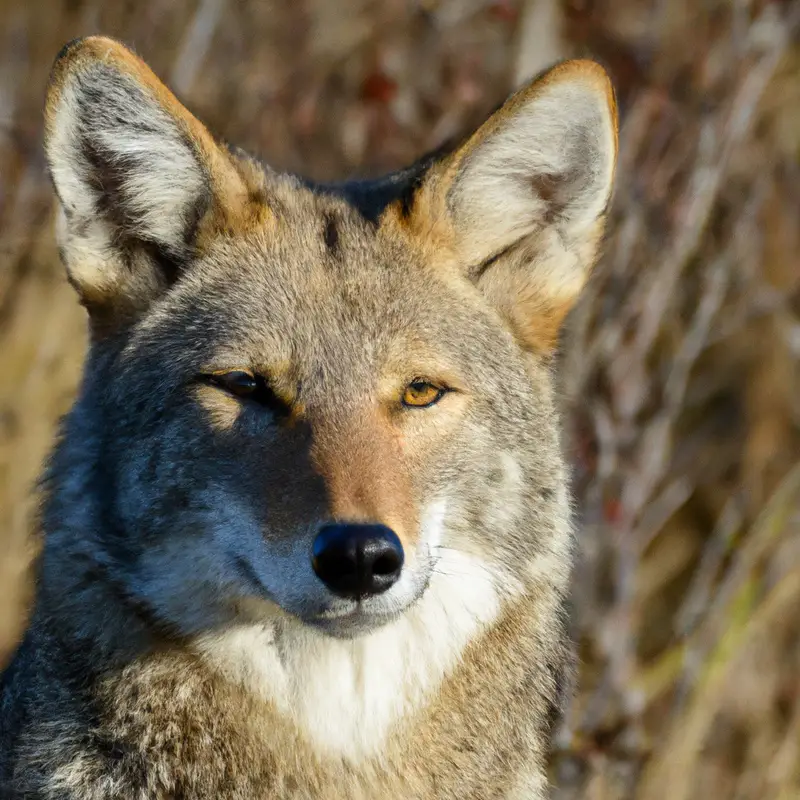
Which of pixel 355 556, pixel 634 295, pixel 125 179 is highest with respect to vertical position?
pixel 125 179

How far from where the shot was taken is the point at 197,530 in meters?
3.42

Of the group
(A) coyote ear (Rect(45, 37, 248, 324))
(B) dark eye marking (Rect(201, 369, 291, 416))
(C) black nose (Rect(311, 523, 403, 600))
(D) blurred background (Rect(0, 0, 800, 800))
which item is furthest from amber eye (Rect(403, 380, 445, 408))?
(D) blurred background (Rect(0, 0, 800, 800))

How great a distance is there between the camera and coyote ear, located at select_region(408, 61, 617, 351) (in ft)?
12.3

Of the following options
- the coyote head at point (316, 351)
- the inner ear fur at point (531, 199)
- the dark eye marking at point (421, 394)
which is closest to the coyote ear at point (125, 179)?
the coyote head at point (316, 351)

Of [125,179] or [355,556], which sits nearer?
[355,556]

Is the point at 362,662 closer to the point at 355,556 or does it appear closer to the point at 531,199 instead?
the point at 355,556

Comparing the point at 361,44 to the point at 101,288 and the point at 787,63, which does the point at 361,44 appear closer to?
the point at 787,63

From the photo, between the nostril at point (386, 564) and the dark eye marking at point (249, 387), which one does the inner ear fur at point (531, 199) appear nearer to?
the dark eye marking at point (249, 387)

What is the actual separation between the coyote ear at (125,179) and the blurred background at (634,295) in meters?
1.11

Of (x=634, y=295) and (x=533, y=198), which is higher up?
(x=533, y=198)

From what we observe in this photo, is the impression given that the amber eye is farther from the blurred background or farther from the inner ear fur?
the blurred background

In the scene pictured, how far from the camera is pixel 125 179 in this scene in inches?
148

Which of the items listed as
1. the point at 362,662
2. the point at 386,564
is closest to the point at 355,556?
the point at 386,564

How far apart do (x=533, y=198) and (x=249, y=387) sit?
51.3 inches
